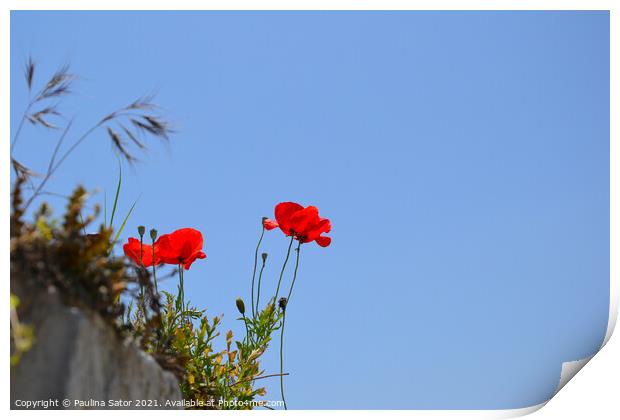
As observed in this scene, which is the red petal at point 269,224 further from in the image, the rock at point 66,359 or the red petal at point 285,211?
the rock at point 66,359

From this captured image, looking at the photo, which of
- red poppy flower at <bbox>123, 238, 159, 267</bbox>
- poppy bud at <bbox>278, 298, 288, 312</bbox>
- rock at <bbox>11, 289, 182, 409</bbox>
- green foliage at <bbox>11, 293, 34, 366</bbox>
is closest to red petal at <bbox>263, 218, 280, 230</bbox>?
poppy bud at <bbox>278, 298, 288, 312</bbox>

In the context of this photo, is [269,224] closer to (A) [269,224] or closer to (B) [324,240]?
(A) [269,224]

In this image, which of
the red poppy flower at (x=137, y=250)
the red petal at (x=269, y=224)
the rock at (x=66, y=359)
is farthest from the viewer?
the red petal at (x=269, y=224)

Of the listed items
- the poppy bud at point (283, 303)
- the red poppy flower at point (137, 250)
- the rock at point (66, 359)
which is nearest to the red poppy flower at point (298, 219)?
the poppy bud at point (283, 303)

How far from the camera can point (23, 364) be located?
1.58 m

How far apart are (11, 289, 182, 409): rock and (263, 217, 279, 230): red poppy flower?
3.68 ft

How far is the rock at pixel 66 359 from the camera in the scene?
154 centimetres

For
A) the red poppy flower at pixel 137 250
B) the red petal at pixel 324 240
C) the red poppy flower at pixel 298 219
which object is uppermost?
the red poppy flower at pixel 298 219

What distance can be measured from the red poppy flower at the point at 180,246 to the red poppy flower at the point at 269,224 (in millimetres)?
307

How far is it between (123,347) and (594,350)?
1664 millimetres

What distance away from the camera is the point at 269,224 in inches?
113

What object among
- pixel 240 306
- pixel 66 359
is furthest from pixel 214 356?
pixel 66 359
